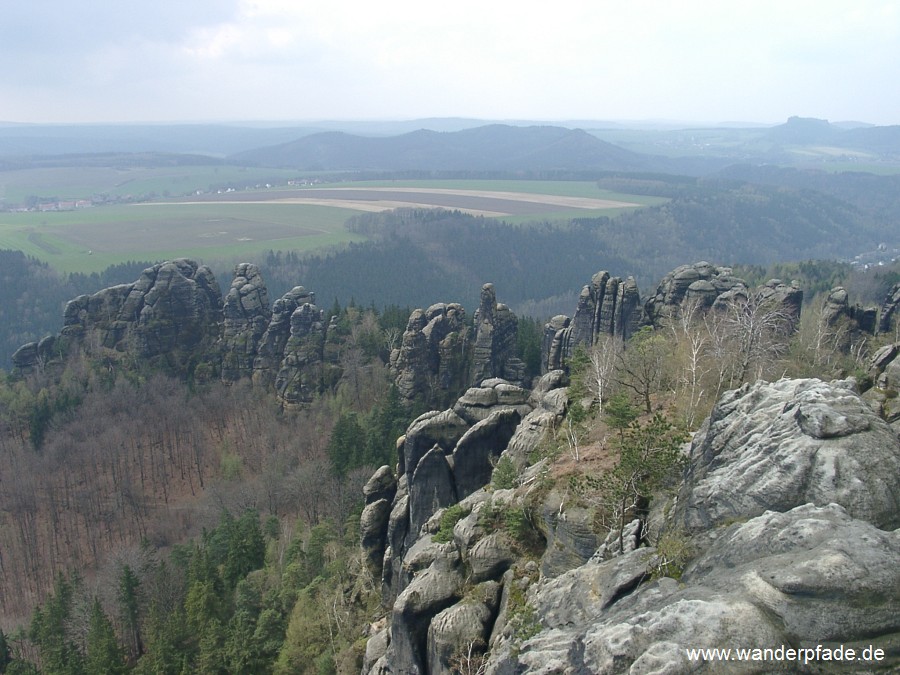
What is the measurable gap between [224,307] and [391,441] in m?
30.4

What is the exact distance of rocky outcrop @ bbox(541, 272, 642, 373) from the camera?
61500 mm

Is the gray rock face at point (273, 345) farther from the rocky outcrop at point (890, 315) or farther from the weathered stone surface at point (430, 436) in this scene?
the rocky outcrop at point (890, 315)

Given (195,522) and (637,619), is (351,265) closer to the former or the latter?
(195,522)

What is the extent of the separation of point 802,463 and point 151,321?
72574 millimetres

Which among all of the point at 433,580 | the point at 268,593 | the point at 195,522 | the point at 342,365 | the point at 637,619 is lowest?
the point at 195,522

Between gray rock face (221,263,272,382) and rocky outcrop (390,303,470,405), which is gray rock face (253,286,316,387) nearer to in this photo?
gray rock face (221,263,272,382)

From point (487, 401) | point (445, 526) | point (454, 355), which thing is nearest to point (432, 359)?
point (454, 355)

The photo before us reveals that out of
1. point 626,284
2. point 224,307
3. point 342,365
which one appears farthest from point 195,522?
point 626,284

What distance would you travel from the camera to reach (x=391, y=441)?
5862 cm

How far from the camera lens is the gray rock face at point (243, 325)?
2933 inches

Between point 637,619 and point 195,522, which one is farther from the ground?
point 637,619

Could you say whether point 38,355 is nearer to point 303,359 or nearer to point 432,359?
point 303,359

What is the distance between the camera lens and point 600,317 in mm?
63000

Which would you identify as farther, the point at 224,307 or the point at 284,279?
the point at 284,279
